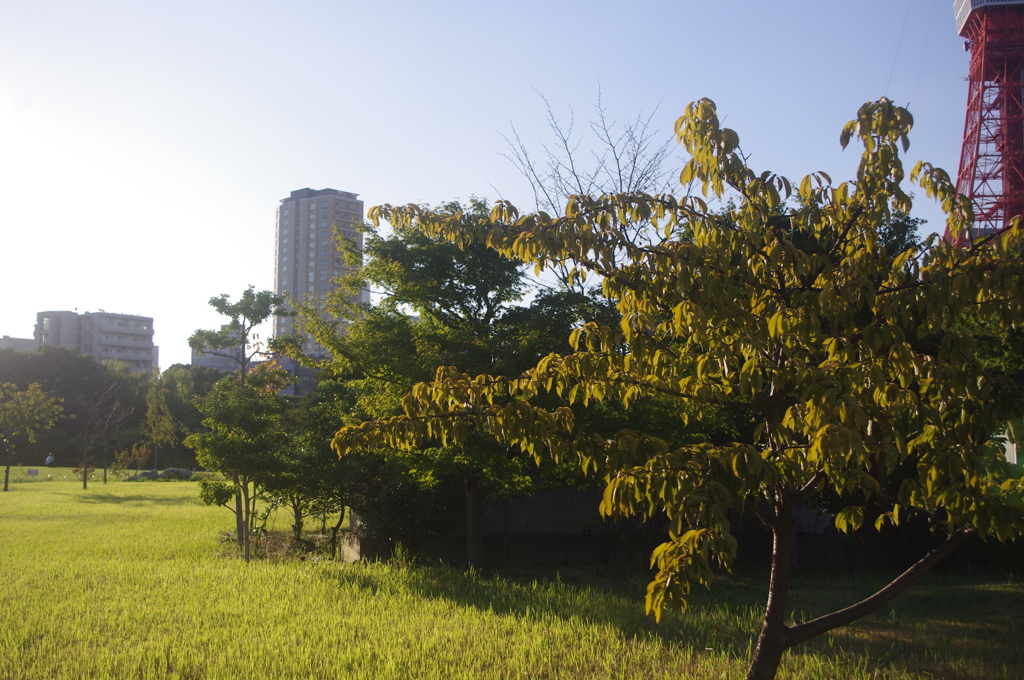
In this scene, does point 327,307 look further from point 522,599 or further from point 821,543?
point 821,543

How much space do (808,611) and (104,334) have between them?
350ft

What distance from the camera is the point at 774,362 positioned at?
12.1 ft

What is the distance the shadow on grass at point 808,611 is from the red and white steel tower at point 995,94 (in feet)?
70.1

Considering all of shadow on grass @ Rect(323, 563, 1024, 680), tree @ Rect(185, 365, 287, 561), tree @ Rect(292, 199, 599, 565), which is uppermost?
tree @ Rect(292, 199, 599, 565)

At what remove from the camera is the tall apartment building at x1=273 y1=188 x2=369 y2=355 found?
399ft

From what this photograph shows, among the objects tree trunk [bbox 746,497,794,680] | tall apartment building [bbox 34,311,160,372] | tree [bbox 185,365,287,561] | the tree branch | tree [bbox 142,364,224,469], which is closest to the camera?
the tree branch

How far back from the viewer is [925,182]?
382 centimetres

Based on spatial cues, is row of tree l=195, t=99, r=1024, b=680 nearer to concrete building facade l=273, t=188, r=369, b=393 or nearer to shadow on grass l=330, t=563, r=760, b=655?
shadow on grass l=330, t=563, r=760, b=655

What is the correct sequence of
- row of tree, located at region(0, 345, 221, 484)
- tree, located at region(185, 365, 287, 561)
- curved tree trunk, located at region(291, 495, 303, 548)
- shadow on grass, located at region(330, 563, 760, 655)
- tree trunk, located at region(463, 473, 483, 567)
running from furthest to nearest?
1. row of tree, located at region(0, 345, 221, 484)
2. curved tree trunk, located at region(291, 495, 303, 548)
3. tree trunk, located at region(463, 473, 483, 567)
4. tree, located at region(185, 365, 287, 561)
5. shadow on grass, located at region(330, 563, 760, 655)

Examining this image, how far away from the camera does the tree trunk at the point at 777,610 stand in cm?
368

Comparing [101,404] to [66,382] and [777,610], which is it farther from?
[777,610]

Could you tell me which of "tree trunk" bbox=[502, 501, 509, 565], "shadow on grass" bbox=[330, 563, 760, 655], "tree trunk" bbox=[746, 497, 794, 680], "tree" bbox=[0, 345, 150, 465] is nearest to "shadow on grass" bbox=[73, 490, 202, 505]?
"tree trunk" bbox=[502, 501, 509, 565]

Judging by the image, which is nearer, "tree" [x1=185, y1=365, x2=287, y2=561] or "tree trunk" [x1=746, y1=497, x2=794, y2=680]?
"tree trunk" [x1=746, y1=497, x2=794, y2=680]

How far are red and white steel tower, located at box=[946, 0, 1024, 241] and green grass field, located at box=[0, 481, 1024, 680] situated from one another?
2191 centimetres
